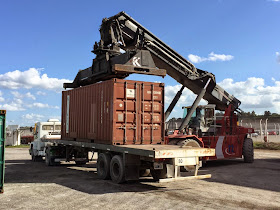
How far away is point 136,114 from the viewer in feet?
38.2

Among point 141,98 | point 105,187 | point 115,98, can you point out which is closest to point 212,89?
point 141,98

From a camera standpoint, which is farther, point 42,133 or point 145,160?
point 42,133

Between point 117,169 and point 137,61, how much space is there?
4.16 metres

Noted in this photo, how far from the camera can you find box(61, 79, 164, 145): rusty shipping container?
1127cm

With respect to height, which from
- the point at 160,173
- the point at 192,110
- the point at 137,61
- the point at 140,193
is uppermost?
the point at 137,61

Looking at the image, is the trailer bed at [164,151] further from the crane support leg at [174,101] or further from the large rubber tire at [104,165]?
the crane support leg at [174,101]

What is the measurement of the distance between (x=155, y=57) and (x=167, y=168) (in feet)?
21.7

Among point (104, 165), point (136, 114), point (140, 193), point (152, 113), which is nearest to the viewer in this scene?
point (140, 193)

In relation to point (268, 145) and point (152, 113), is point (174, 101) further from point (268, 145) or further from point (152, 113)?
point (268, 145)

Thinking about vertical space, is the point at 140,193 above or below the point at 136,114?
below

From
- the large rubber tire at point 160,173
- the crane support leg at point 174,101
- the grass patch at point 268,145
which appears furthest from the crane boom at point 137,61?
the grass patch at point 268,145

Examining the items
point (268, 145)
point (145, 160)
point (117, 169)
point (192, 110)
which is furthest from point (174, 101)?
point (268, 145)

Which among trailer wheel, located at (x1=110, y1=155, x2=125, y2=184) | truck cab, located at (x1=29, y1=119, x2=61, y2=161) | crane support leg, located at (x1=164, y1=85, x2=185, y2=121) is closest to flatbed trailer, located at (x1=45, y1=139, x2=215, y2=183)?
trailer wheel, located at (x1=110, y1=155, x2=125, y2=184)

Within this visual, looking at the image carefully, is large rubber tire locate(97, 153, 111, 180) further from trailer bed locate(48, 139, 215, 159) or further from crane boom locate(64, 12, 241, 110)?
crane boom locate(64, 12, 241, 110)
